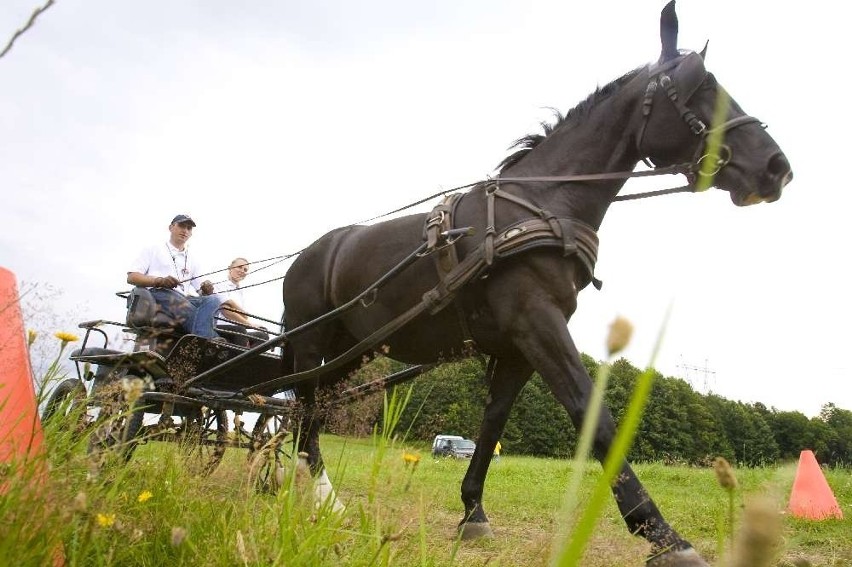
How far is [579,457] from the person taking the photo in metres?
0.36

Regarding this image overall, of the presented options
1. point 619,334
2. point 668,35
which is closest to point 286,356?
point 668,35

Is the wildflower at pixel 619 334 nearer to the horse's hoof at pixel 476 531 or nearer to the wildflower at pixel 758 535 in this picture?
the wildflower at pixel 758 535

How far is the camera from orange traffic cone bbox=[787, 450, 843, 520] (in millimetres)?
5137

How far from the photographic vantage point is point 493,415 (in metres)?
4.20

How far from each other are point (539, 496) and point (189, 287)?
13.7 feet

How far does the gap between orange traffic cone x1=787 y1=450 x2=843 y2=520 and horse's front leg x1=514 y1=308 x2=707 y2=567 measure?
9.93ft

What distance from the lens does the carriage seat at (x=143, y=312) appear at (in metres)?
4.86

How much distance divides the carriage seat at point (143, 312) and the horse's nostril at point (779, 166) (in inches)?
155

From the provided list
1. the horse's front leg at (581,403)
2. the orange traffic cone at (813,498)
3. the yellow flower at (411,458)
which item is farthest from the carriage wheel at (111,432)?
the orange traffic cone at (813,498)

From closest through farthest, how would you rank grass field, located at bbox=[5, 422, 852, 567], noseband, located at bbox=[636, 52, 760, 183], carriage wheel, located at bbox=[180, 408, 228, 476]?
grass field, located at bbox=[5, 422, 852, 567], noseband, located at bbox=[636, 52, 760, 183], carriage wheel, located at bbox=[180, 408, 228, 476]

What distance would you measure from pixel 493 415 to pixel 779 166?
211 cm

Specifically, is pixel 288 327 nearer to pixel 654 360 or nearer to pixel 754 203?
pixel 754 203

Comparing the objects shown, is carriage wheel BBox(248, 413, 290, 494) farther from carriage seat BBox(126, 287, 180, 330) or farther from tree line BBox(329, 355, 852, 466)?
tree line BBox(329, 355, 852, 466)

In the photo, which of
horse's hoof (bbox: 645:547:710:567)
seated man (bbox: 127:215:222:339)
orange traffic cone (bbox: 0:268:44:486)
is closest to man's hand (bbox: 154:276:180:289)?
seated man (bbox: 127:215:222:339)
